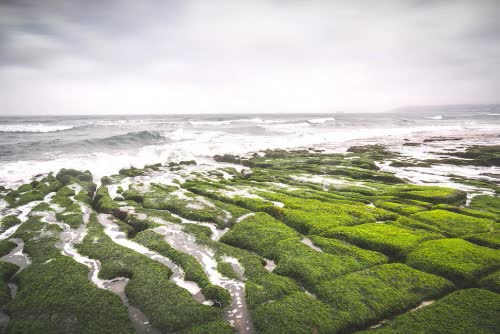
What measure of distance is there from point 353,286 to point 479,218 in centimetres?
736

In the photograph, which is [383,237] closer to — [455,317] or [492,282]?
[492,282]

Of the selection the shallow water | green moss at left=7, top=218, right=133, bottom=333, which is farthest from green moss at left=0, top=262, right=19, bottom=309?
the shallow water

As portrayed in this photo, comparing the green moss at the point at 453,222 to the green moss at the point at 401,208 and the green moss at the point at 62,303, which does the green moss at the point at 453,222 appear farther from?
the green moss at the point at 62,303

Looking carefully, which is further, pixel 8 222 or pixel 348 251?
pixel 8 222

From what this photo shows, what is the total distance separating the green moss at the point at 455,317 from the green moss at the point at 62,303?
5.69m

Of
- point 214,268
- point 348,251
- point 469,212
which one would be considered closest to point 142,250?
point 214,268

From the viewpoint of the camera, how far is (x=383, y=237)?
8328 millimetres

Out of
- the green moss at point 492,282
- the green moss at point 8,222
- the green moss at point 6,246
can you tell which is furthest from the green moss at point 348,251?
the green moss at point 8,222

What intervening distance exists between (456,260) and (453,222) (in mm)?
3258

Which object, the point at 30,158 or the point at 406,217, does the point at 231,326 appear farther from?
the point at 30,158

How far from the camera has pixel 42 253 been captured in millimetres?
8391

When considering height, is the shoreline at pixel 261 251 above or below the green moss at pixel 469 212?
below

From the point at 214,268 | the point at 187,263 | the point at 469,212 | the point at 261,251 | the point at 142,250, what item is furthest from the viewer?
the point at 469,212

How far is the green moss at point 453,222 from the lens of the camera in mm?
8789
